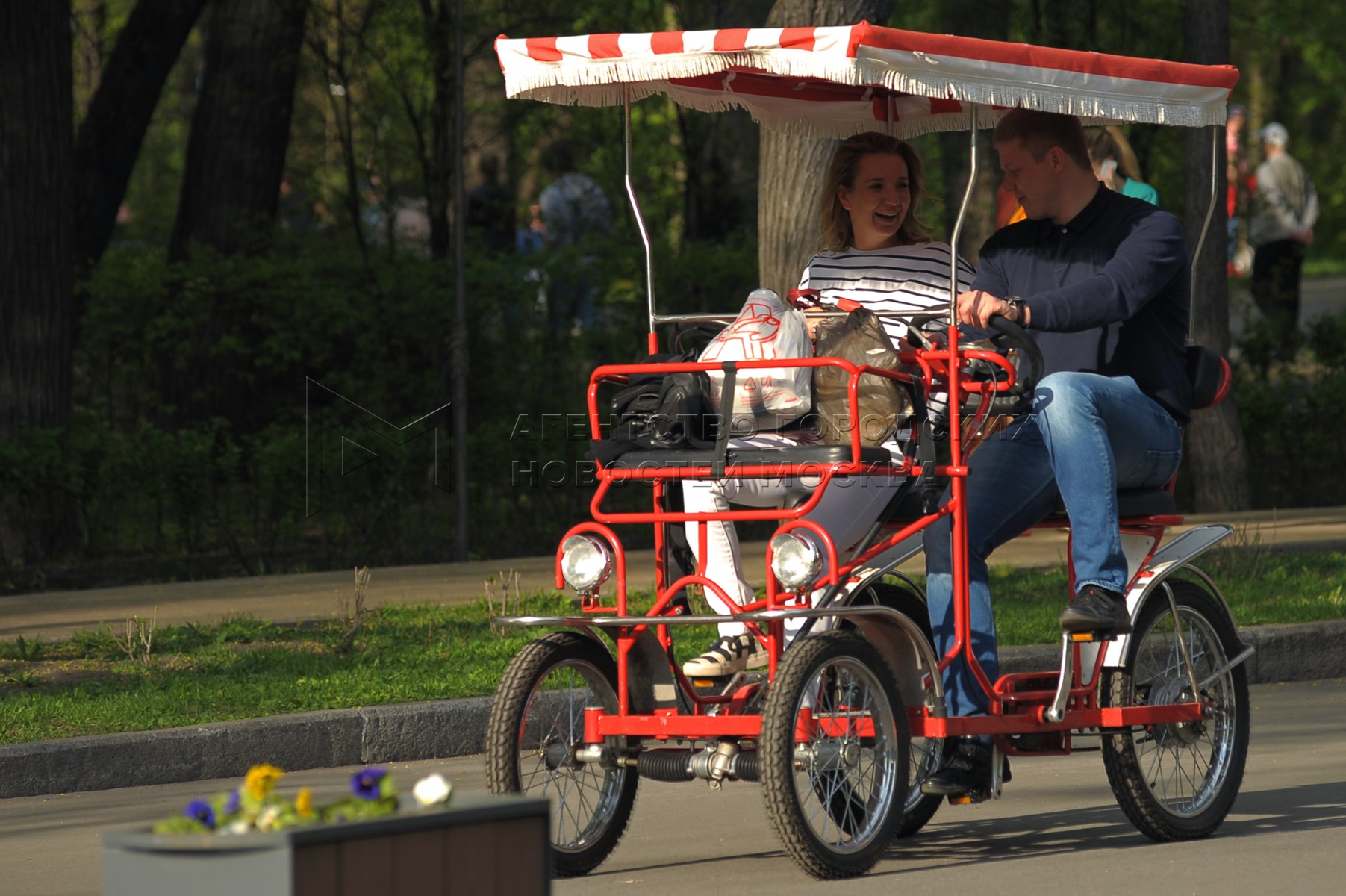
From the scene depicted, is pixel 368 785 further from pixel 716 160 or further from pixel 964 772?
pixel 716 160

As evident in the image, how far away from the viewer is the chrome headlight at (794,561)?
512 centimetres

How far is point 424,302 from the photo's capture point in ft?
43.7

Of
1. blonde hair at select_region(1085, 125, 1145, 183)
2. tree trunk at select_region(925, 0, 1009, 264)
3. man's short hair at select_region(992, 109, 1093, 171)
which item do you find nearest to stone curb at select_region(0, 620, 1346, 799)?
man's short hair at select_region(992, 109, 1093, 171)

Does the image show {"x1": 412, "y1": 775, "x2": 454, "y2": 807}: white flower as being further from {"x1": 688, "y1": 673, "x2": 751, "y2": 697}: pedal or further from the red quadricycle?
{"x1": 688, "y1": 673, "x2": 751, "y2": 697}: pedal

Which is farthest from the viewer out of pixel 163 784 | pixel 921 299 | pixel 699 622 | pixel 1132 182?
pixel 1132 182

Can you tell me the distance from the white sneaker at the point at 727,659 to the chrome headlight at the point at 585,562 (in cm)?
38

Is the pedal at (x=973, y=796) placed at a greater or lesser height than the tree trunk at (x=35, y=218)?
lesser

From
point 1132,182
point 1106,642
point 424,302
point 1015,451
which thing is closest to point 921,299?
point 1015,451

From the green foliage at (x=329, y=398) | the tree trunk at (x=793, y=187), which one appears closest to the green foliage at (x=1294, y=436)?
the green foliage at (x=329, y=398)

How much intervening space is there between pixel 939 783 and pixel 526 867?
7.28 ft

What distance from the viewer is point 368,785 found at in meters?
3.36

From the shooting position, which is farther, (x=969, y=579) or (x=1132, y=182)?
(x=1132, y=182)

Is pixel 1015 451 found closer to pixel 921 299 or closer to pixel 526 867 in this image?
pixel 921 299

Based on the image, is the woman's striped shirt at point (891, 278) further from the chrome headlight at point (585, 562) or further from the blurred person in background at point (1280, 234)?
the blurred person in background at point (1280, 234)
